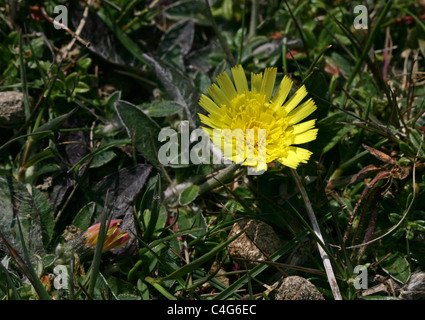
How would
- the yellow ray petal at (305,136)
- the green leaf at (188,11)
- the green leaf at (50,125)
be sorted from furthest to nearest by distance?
the green leaf at (188,11) → the green leaf at (50,125) → the yellow ray petal at (305,136)

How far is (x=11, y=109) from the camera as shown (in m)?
2.63

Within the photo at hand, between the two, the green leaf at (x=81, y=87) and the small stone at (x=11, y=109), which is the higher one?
the green leaf at (x=81, y=87)

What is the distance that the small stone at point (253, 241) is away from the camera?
2.33m

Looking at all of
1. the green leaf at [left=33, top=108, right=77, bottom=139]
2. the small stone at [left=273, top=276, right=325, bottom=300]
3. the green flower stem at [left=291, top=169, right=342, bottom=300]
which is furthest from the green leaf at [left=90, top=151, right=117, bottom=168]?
the small stone at [left=273, top=276, right=325, bottom=300]

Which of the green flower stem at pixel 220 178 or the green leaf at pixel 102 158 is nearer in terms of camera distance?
the green flower stem at pixel 220 178

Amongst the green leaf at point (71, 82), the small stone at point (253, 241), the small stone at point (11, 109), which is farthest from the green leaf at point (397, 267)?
the small stone at point (11, 109)

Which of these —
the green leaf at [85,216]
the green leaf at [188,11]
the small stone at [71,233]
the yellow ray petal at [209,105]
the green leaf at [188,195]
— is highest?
the green leaf at [188,11]

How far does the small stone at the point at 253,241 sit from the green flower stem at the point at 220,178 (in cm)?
26

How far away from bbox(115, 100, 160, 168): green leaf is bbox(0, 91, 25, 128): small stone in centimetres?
56

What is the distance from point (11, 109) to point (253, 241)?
1528mm

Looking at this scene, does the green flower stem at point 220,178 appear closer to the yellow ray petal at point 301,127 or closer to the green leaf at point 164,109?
the yellow ray petal at point 301,127

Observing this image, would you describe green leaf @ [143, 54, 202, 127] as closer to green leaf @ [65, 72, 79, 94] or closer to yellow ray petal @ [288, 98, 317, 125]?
green leaf @ [65, 72, 79, 94]
